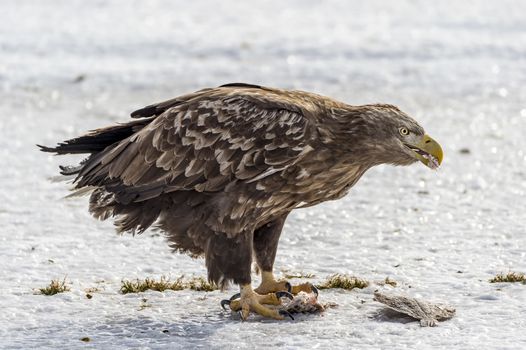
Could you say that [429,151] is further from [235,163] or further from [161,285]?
[161,285]

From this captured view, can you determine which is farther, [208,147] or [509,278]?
[509,278]

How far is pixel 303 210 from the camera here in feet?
30.2

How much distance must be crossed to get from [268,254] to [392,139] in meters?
1.24

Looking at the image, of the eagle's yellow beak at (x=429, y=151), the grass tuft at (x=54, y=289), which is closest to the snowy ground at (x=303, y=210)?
the grass tuft at (x=54, y=289)

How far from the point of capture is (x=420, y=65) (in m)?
16.7

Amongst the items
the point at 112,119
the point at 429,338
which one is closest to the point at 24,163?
the point at 112,119

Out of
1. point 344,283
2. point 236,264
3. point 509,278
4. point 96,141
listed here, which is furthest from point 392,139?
point 96,141

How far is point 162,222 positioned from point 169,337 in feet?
3.06

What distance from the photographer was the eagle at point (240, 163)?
6312 millimetres

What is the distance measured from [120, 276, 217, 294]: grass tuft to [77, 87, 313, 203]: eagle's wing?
68 cm

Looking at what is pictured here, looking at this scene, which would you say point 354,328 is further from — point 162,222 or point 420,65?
point 420,65

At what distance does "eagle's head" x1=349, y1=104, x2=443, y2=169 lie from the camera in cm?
640

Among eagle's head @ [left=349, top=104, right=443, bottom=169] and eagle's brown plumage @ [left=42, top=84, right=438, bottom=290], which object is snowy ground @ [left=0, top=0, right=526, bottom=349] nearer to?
eagle's brown plumage @ [left=42, top=84, right=438, bottom=290]

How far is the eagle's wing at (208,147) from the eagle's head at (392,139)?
1.14 ft
